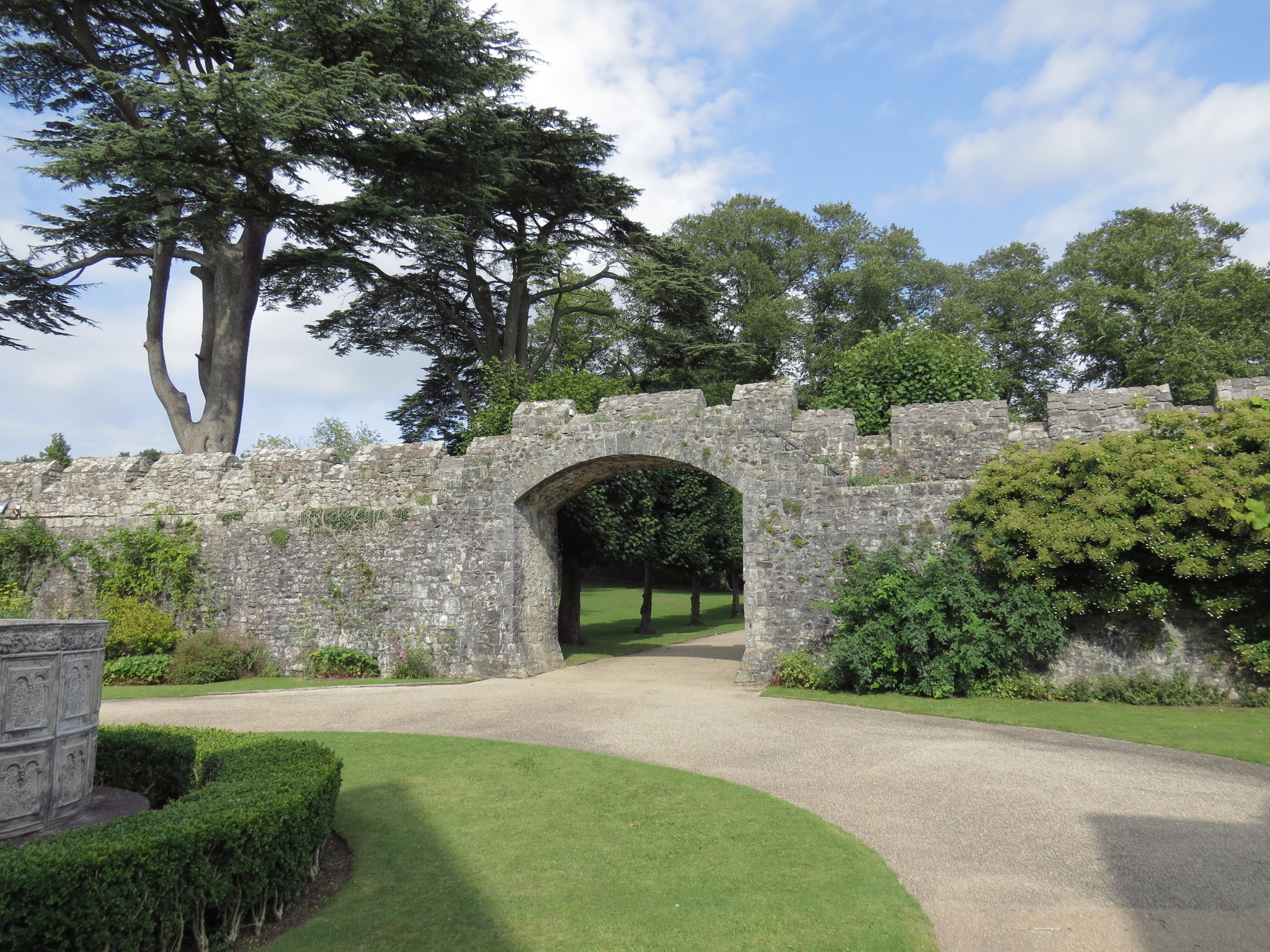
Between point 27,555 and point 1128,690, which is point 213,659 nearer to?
point 27,555

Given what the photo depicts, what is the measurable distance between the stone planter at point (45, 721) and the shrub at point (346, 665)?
8726 mm

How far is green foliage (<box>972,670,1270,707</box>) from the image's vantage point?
8914 millimetres

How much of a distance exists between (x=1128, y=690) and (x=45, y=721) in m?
10.3

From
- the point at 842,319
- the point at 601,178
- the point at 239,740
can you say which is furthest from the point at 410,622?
the point at 842,319

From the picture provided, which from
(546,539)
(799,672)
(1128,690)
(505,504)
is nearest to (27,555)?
(505,504)

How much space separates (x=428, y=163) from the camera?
17203 mm

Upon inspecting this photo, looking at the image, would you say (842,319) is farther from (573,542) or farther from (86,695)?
(86,695)

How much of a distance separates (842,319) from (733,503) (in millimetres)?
11736

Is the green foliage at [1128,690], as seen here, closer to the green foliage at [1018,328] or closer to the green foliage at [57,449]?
the green foliage at [1018,328]

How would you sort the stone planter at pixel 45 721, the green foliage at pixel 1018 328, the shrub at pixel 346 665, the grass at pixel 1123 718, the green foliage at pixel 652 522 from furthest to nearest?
1. the green foliage at pixel 1018 328
2. the green foliage at pixel 652 522
3. the shrub at pixel 346 665
4. the grass at pixel 1123 718
5. the stone planter at pixel 45 721

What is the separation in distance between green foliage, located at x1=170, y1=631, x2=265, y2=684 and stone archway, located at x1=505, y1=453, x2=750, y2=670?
4.83 m

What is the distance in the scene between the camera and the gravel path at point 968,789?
4219 millimetres

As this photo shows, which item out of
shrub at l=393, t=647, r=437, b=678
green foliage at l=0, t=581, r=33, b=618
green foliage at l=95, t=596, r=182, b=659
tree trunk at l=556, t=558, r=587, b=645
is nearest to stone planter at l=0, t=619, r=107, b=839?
shrub at l=393, t=647, r=437, b=678

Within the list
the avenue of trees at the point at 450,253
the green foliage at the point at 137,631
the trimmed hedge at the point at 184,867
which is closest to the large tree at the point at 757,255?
the avenue of trees at the point at 450,253
